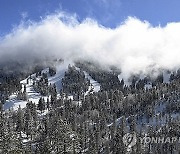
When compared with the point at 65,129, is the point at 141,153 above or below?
below

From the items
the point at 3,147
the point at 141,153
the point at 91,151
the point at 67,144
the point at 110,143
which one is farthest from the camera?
the point at 110,143

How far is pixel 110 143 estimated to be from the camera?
623ft

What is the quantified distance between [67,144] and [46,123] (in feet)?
343

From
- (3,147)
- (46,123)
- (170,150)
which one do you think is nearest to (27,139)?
(46,123)

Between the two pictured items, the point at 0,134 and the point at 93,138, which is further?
the point at 93,138

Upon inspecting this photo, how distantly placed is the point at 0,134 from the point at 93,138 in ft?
323

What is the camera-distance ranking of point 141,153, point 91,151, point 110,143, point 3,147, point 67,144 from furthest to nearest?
point 110,143 < point 141,153 < point 91,151 < point 67,144 < point 3,147

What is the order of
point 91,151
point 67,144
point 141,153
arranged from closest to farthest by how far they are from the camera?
1. point 67,144
2. point 91,151
3. point 141,153

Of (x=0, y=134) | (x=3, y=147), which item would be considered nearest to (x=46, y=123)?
(x=0, y=134)

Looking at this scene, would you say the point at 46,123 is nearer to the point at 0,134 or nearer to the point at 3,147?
the point at 0,134

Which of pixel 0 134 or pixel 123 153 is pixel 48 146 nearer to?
pixel 0 134

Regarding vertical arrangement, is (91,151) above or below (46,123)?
below

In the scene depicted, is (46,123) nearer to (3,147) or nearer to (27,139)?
(27,139)

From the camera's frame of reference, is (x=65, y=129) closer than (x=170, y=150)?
Yes
